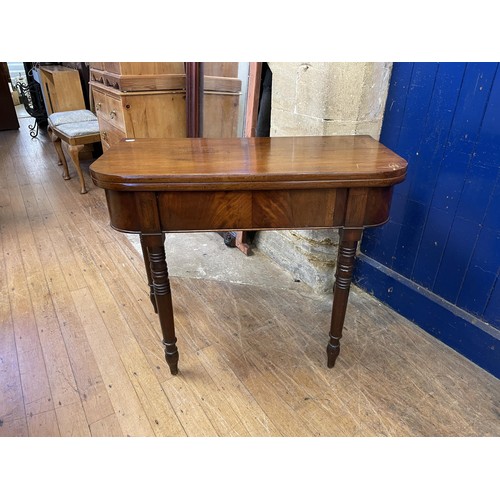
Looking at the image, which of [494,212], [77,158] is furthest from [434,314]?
[77,158]

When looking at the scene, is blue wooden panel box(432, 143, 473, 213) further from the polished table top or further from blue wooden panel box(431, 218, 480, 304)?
the polished table top

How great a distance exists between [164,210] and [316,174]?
463 millimetres

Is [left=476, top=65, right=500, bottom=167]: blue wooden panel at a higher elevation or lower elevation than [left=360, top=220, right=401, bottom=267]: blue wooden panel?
higher

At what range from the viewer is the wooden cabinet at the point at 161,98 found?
7.50 ft

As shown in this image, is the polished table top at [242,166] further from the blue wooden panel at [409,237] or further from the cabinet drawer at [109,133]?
the cabinet drawer at [109,133]

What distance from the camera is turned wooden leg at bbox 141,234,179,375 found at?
1.18 m

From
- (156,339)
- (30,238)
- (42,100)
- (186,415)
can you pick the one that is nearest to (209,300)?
(156,339)

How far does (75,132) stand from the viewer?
329 centimetres

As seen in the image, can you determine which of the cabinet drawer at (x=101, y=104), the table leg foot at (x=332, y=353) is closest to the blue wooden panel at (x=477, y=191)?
the table leg foot at (x=332, y=353)

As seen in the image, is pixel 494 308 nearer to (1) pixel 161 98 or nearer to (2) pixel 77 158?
(1) pixel 161 98

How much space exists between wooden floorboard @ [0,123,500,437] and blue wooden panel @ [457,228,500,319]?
0.23 m

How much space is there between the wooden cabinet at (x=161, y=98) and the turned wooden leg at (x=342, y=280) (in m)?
1.32

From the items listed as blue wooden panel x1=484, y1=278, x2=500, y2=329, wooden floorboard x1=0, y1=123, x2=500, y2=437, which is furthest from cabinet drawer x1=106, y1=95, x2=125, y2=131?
blue wooden panel x1=484, y1=278, x2=500, y2=329

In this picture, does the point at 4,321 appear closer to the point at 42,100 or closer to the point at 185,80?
the point at 185,80
